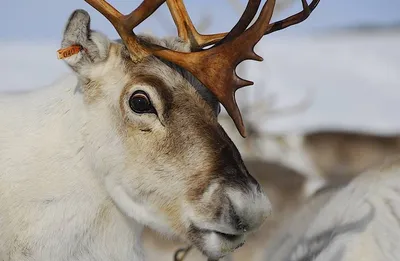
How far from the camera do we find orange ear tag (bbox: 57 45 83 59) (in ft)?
10.5

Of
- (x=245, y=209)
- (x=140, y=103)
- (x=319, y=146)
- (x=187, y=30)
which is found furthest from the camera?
(x=319, y=146)

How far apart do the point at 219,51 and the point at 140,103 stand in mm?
397

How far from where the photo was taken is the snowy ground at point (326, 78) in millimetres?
19562

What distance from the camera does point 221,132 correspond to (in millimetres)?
3176

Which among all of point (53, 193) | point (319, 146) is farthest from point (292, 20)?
point (319, 146)

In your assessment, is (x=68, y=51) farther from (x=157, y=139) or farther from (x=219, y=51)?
(x=219, y=51)

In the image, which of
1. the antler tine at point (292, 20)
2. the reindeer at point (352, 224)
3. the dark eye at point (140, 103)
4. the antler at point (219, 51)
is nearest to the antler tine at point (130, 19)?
the antler at point (219, 51)

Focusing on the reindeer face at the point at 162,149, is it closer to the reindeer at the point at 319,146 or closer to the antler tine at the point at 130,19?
the antler tine at the point at 130,19

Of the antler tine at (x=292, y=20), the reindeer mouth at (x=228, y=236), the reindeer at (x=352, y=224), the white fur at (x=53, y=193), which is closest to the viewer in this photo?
the reindeer mouth at (x=228, y=236)

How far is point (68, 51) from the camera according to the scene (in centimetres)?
320

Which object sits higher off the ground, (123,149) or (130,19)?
(130,19)

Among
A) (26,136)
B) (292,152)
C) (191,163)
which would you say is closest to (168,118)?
(191,163)

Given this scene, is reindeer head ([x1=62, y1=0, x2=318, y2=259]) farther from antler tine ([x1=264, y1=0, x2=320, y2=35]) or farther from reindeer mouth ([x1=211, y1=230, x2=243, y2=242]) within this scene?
antler tine ([x1=264, y1=0, x2=320, y2=35])

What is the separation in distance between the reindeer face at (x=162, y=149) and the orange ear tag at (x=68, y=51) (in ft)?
0.07
